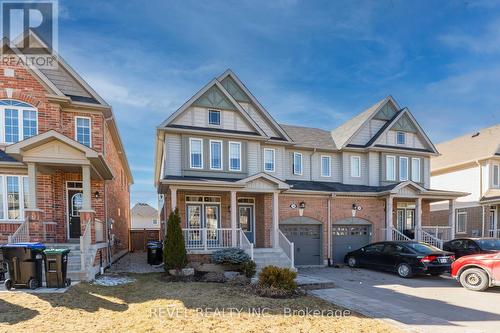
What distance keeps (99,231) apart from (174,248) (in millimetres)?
3532

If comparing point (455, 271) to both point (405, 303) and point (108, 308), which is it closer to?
point (405, 303)

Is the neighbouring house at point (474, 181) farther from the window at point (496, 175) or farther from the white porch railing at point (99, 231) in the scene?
the white porch railing at point (99, 231)

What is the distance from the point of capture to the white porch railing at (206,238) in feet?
42.0

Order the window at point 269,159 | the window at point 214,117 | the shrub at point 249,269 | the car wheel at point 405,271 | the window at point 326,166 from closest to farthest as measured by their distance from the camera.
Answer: the shrub at point 249,269, the car wheel at point 405,271, the window at point 214,117, the window at point 269,159, the window at point 326,166

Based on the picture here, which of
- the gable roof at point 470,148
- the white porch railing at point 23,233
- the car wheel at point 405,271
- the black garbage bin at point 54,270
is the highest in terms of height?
the gable roof at point 470,148

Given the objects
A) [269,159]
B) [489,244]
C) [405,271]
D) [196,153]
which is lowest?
[405,271]

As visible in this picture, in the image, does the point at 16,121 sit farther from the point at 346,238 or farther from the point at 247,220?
the point at 346,238

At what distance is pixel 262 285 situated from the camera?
339 inches

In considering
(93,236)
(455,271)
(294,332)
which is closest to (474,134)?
(455,271)

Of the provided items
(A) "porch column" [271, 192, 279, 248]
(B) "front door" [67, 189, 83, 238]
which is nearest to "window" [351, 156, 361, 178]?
(A) "porch column" [271, 192, 279, 248]

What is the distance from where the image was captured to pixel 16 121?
12.0 meters

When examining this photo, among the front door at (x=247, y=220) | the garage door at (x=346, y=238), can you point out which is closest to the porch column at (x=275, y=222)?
the front door at (x=247, y=220)

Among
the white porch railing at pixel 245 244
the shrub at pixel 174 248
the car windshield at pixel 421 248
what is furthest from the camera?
the car windshield at pixel 421 248

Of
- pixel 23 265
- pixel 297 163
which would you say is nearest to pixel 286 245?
pixel 297 163
